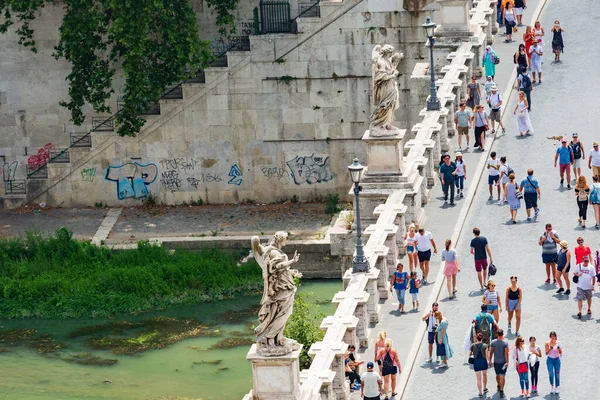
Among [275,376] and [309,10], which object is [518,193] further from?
[309,10]

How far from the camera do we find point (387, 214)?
5597cm

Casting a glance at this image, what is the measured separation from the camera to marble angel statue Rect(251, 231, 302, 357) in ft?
Result: 144

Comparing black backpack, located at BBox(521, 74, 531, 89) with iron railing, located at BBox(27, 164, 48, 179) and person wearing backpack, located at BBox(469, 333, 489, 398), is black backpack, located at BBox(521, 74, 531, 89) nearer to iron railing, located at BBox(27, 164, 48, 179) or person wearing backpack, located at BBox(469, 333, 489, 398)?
person wearing backpack, located at BBox(469, 333, 489, 398)

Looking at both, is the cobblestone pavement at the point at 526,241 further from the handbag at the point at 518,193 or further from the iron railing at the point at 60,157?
the iron railing at the point at 60,157

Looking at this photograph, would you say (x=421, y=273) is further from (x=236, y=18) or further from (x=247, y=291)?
(x=236, y=18)

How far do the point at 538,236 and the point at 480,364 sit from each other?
30.6 feet

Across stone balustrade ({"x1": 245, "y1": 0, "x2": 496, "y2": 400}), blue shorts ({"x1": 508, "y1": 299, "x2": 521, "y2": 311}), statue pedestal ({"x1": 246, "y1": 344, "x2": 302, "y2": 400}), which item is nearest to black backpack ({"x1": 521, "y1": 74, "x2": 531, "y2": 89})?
stone balustrade ({"x1": 245, "y1": 0, "x2": 496, "y2": 400})

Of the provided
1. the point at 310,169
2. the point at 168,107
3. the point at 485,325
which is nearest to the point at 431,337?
the point at 485,325

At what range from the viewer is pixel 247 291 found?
242 feet

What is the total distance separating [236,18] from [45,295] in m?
11.8

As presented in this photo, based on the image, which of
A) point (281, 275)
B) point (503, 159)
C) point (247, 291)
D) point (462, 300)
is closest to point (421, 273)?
point (462, 300)

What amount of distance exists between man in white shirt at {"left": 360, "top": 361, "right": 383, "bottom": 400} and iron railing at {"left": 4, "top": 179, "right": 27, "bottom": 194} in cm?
3396

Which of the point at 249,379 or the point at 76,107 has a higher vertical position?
the point at 76,107

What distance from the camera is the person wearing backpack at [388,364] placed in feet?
159
